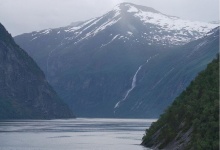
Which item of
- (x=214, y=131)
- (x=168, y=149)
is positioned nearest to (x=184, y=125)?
(x=168, y=149)

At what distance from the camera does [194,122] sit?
7969 cm

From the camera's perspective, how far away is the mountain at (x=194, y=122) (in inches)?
2825

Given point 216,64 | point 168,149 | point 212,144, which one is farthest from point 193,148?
point 216,64

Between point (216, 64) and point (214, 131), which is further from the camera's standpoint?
point (216, 64)

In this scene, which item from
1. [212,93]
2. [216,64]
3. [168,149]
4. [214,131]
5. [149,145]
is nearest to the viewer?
[214,131]

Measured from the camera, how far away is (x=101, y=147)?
4227 inches

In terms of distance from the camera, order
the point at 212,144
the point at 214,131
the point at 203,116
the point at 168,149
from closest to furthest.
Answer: the point at 212,144
the point at 214,131
the point at 203,116
the point at 168,149

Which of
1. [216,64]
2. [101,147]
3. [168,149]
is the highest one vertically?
[216,64]

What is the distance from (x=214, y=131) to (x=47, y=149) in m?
38.6

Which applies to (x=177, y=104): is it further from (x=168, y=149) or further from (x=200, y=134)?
(x=200, y=134)

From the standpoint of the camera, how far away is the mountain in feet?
235

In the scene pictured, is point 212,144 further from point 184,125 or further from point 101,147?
point 101,147

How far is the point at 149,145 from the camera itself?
346 feet

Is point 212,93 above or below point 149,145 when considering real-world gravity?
above
